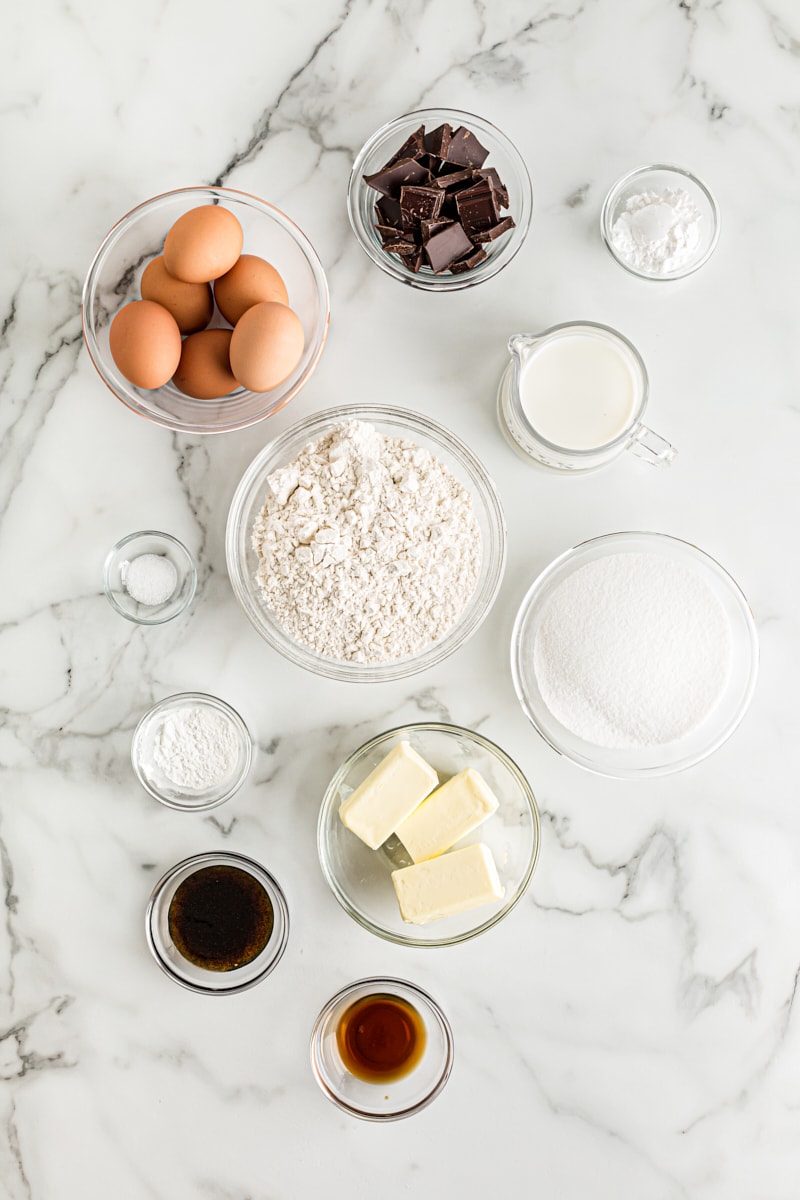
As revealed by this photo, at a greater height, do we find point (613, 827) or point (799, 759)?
point (799, 759)

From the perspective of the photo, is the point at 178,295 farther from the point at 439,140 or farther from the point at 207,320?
the point at 439,140

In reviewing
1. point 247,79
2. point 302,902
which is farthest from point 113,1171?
point 247,79

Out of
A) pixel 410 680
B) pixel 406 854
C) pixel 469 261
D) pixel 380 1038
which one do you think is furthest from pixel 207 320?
pixel 380 1038

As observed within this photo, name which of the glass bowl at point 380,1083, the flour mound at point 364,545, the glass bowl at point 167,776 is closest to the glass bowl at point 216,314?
the flour mound at point 364,545

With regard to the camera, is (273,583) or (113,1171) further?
(113,1171)

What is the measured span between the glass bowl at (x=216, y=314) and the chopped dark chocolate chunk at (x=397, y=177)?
0.17 meters

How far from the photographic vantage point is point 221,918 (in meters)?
1.49

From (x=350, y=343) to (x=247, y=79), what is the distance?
20.6 inches

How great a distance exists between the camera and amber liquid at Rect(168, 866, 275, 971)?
1.49m

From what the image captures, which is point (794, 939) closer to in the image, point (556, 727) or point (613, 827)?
point (613, 827)

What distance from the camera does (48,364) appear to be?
4.96 ft

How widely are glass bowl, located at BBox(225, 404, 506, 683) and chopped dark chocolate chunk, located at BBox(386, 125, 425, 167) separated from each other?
0.42 m

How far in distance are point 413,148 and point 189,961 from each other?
152 cm

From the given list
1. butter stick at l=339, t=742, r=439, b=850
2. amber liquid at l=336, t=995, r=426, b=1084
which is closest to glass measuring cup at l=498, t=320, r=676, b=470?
butter stick at l=339, t=742, r=439, b=850
